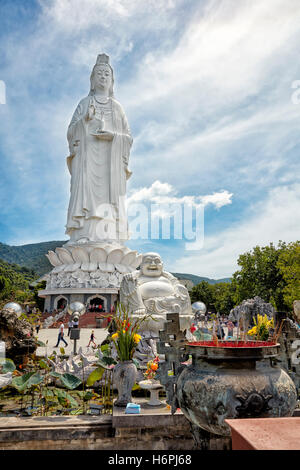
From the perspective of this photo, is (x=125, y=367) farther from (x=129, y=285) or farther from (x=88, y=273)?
(x=88, y=273)

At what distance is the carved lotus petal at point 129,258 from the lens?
22505mm

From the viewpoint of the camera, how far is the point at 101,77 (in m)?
23.6

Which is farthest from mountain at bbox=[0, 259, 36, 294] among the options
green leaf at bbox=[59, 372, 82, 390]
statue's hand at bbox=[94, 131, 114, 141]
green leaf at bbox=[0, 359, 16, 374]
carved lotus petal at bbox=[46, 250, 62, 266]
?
green leaf at bbox=[59, 372, 82, 390]

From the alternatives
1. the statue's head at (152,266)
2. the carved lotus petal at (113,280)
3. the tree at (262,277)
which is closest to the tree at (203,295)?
the tree at (262,277)

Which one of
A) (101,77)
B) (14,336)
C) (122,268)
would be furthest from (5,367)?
(101,77)

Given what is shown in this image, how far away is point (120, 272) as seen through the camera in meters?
22.2

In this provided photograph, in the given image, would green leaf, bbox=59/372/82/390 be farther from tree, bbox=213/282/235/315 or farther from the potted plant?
tree, bbox=213/282/235/315

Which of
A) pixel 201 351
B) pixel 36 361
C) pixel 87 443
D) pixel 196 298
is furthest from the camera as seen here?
pixel 196 298

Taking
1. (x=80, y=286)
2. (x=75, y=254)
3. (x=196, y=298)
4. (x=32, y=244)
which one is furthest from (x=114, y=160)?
(x=32, y=244)

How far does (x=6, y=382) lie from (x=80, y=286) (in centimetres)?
1660

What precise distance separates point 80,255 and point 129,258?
10.2ft

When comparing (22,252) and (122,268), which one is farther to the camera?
(22,252)

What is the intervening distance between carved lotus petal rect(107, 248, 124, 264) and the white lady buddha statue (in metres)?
1.19

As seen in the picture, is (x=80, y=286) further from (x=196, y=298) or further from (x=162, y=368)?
(x=196, y=298)
